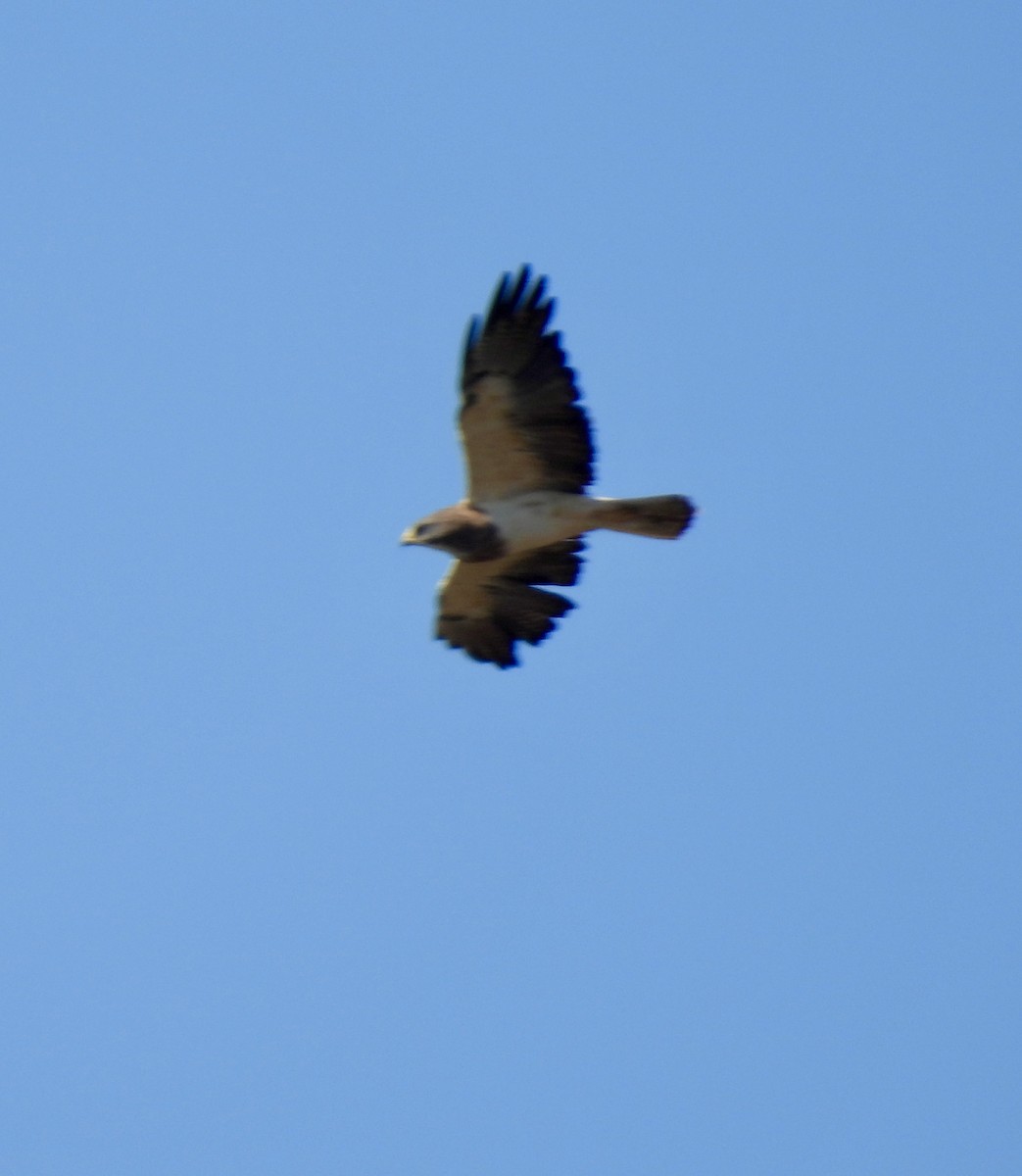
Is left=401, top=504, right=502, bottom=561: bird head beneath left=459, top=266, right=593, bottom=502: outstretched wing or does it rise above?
beneath

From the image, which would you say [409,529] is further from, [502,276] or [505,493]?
[502,276]

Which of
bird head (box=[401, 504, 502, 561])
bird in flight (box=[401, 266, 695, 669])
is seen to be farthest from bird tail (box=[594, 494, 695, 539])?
bird head (box=[401, 504, 502, 561])

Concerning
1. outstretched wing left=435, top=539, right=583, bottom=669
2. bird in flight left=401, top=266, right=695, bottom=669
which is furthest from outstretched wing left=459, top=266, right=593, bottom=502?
outstretched wing left=435, top=539, right=583, bottom=669

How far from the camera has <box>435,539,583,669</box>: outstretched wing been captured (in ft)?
61.7

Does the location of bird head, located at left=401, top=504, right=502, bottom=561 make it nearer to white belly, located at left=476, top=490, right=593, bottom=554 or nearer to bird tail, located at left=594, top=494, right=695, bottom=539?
white belly, located at left=476, top=490, right=593, bottom=554

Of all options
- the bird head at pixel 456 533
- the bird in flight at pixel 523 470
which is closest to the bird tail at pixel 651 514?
the bird in flight at pixel 523 470

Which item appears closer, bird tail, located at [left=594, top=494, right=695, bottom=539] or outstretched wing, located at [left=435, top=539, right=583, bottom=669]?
bird tail, located at [left=594, top=494, right=695, bottom=539]

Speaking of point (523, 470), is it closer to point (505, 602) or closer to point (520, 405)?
point (520, 405)

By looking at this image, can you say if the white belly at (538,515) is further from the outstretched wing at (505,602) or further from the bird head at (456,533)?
the outstretched wing at (505,602)

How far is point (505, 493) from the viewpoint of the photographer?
18.1 meters

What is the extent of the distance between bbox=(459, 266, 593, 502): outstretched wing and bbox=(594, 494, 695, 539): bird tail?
0.29 metres

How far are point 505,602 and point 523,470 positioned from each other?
5.30 ft

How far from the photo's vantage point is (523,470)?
17891mm

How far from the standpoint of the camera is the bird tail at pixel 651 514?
58.0ft
